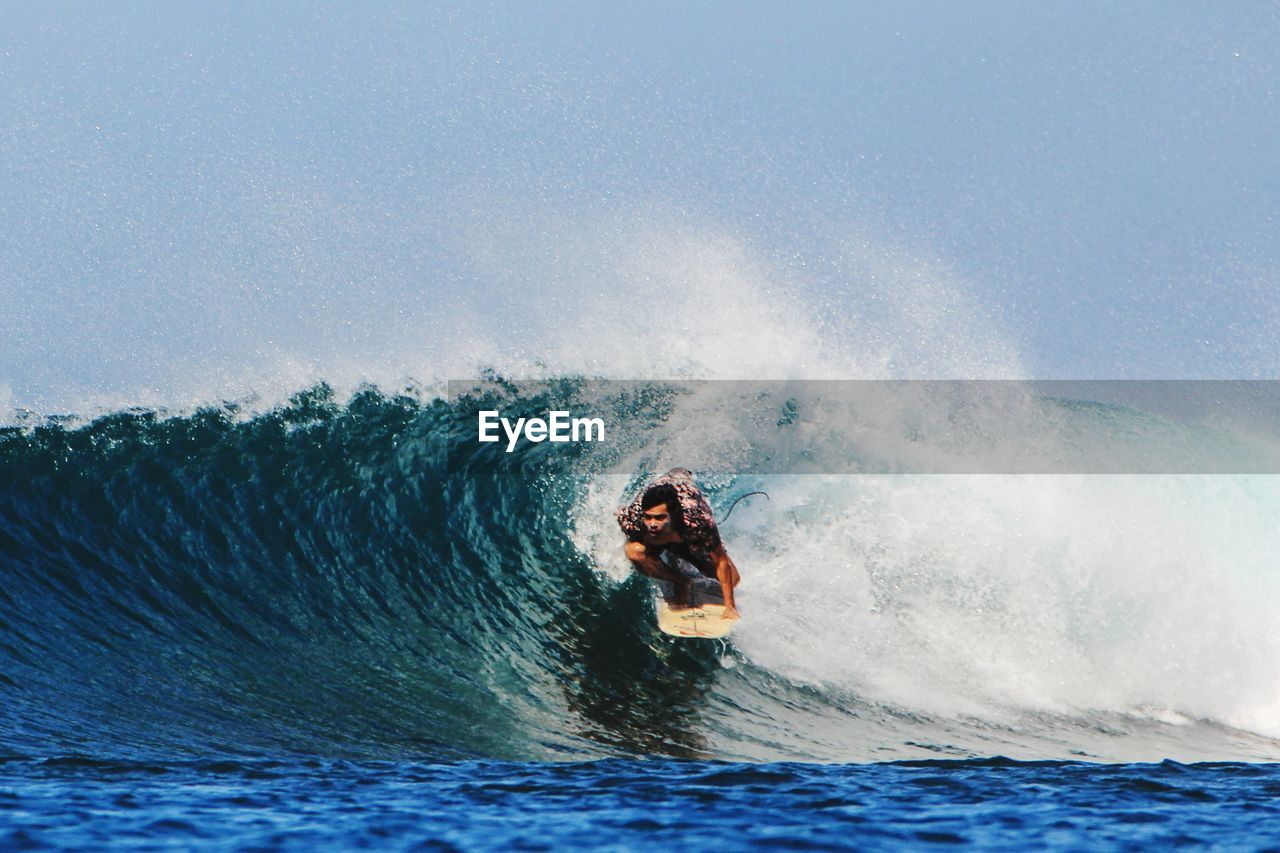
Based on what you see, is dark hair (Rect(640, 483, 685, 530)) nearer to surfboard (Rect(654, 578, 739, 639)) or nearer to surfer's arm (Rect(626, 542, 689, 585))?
surfer's arm (Rect(626, 542, 689, 585))

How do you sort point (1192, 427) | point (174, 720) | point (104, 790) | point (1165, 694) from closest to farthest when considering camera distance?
point (104, 790) → point (174, 720) → point (1165, 694) → point (1192, 427)

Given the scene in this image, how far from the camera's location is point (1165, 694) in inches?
411

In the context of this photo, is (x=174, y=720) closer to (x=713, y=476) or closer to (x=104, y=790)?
(x=104, y=790)

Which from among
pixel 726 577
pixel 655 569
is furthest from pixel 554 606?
pixel 726 577

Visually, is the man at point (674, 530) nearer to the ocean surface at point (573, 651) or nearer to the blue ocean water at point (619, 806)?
the ocean surface at point (573, 651)

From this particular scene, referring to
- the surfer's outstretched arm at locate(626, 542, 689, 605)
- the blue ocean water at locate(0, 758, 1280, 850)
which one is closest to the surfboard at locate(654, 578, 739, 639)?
the surfer's outstretched arm at locate(626, 542, 689, 605)

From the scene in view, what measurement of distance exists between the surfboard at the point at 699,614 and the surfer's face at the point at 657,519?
814 millimetres

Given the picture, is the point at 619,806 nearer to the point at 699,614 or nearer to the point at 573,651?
the point at 573,651

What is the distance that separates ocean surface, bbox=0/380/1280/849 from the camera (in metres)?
5.41

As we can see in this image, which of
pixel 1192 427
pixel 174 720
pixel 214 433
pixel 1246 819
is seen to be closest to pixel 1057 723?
pixel 1246 819

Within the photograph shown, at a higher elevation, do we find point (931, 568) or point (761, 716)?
point (931, 568)

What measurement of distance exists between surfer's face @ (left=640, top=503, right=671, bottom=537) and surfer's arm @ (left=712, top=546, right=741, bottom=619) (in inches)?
19.2

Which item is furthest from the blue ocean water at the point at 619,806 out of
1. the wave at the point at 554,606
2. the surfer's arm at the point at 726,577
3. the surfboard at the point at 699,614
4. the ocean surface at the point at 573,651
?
the surfboard at the point at 699,614

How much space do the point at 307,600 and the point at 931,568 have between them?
6049 millimetres
